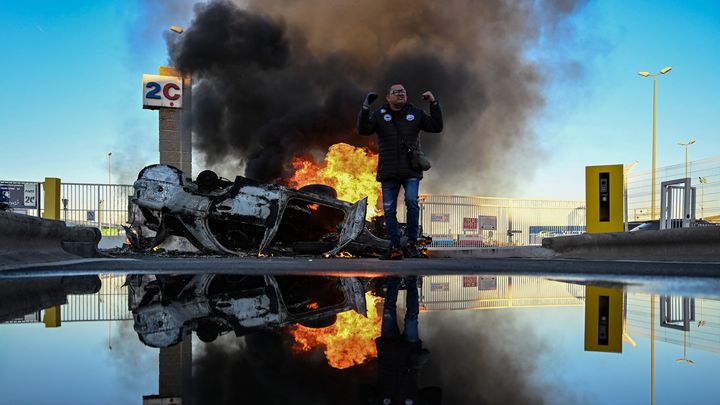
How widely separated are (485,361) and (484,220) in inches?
1003

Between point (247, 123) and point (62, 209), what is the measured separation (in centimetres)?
865

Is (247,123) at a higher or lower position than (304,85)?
lower

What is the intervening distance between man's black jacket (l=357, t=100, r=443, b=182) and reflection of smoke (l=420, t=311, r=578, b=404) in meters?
5.90

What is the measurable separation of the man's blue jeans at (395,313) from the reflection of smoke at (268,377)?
1.37 ft

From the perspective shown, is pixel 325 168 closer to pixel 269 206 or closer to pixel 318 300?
pixel 269 206

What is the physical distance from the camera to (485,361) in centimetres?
163

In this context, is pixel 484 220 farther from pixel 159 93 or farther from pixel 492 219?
pixel 159 93

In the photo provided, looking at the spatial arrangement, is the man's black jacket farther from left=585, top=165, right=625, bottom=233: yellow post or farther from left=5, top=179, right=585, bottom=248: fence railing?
left=5, top=179, right=585, bottom=248: fence railing

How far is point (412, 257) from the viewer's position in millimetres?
8984

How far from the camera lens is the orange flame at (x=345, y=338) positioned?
1.61 meters

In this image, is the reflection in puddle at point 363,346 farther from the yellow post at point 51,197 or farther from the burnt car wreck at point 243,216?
the yellow post at point 51,197

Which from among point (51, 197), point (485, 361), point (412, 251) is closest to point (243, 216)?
point (412, 251)

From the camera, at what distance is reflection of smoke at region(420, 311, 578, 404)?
4.06 ft

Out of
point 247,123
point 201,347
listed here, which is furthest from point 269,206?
point 247,123
